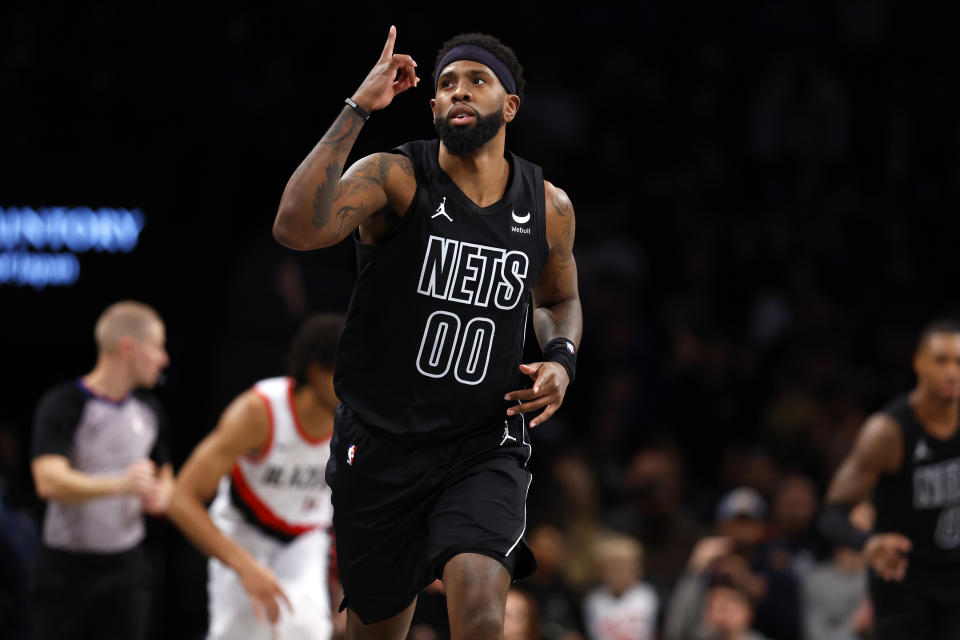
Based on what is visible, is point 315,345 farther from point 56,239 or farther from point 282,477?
point 56,239

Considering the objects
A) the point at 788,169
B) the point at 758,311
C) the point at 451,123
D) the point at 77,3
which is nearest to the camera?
the point at 451,123

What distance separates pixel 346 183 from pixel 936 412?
348 centimetres

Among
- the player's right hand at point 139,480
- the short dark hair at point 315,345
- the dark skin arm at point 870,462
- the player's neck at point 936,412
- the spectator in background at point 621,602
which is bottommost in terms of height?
the spectator in background at point 621,602

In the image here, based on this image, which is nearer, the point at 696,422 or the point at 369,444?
the point at 369,444

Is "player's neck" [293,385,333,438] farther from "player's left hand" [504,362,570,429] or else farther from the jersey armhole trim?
"player's left hand" [504,362,570,429]

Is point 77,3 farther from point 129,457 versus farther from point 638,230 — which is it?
point 638,230

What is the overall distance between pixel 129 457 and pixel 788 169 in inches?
270

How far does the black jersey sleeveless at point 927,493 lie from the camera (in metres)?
5.80

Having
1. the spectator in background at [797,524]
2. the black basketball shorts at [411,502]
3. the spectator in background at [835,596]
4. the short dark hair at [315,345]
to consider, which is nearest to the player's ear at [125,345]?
the short dark hair at [315,345]

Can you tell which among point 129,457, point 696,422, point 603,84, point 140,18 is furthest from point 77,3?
point 696,422

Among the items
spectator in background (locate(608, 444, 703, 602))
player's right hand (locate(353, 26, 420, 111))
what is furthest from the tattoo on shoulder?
spectator in background (locate(608, 444, 703, 602))

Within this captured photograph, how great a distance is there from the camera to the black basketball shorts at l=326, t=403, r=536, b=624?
12.3 ft

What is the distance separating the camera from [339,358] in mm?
3979

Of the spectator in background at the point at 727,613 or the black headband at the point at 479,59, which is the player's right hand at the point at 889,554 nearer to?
the spectator in background at the point at 727,613
